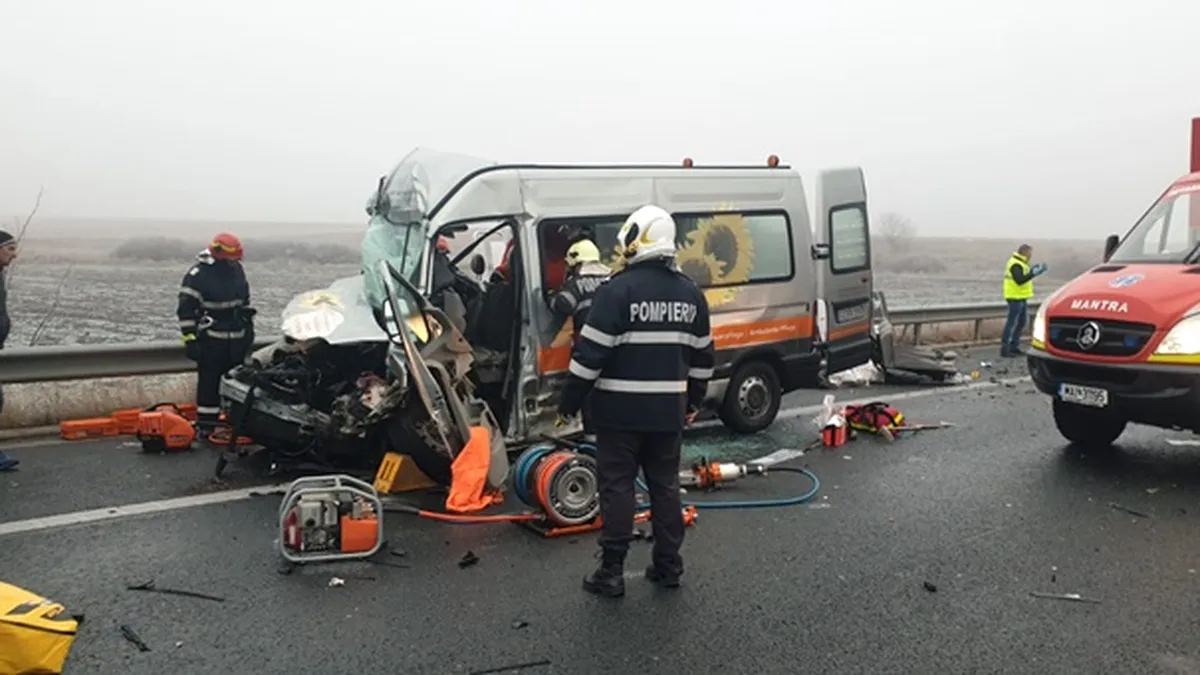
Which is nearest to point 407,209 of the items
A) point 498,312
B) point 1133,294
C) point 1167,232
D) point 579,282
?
point 498,312

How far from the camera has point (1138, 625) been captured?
436cm

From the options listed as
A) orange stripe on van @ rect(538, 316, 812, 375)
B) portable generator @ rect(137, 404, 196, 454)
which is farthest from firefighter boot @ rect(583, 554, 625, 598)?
portable generator @ rect(137, 404, 196, 454)

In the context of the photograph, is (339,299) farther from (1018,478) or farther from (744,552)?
(1018,478)

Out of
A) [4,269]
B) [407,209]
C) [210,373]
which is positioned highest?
[407,209]

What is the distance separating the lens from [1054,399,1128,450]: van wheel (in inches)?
309

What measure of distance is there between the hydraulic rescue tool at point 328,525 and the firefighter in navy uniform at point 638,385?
3.87ft

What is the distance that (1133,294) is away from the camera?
22.5 feet

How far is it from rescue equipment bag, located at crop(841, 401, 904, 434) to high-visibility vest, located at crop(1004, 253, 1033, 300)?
6.84 meters

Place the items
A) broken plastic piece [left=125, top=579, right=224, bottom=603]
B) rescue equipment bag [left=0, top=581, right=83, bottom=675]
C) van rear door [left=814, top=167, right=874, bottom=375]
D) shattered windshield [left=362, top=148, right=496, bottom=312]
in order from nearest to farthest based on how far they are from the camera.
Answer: rescue equipment bag [left=0, top=581, right=83, bottom=675] < broken plastic piece [left=125, top=579, right=224, bottom=603] < shattered windshield [left=362, top=148, right=496, bottom=312] < van rear door [left=814, top=167, right=874, bottom=375]

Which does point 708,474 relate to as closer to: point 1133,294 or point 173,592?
point 1133,294

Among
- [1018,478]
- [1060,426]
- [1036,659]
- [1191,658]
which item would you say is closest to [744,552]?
[1036,659]

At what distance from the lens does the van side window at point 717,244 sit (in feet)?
23.6

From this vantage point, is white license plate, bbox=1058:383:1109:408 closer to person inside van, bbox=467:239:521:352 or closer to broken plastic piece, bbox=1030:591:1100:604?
broken plastic piece, bbox=1030:591:1100:604

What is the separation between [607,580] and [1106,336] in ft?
14.2
